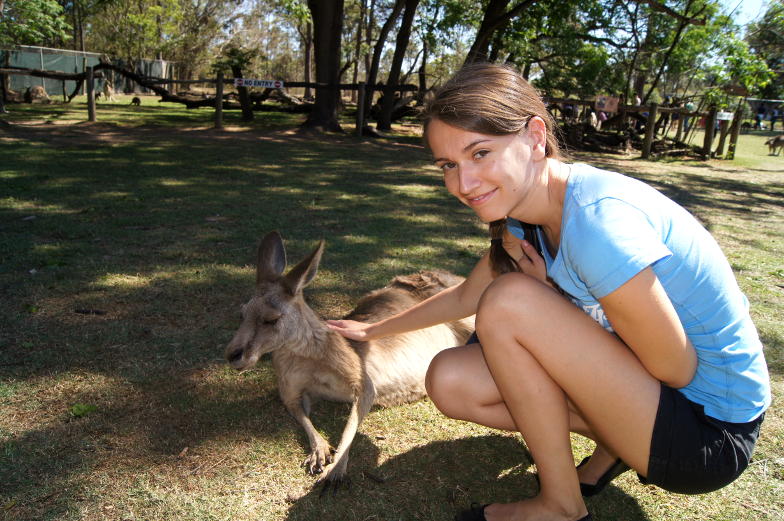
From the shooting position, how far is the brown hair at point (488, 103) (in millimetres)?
1626

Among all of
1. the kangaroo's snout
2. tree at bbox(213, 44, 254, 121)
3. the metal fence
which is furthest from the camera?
the metal fence

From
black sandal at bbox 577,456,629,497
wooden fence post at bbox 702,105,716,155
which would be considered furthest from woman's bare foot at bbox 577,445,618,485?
wooden fence post at bbox 702,105,716,155

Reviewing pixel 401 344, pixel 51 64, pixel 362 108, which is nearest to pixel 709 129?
pixel 362 108

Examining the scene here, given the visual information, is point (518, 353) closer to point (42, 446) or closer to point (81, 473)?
point (81, 473)

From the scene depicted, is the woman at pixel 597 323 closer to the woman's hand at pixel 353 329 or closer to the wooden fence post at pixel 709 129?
the woman's hand at pixel 353 329

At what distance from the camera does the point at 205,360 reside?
9.57 feet

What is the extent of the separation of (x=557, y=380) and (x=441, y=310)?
28.6 inches

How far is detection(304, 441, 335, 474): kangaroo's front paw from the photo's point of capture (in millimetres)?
2217

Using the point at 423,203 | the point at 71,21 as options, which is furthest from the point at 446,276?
the point at 71,21

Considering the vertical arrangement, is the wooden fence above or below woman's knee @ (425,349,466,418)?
above

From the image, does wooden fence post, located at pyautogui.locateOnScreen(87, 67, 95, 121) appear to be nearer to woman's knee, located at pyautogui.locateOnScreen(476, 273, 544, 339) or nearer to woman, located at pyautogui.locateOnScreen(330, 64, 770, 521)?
woman, located at pyautogui.locateOnScreen(330, 64, 770, 521)

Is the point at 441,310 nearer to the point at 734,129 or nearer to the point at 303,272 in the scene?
the point at 303,272

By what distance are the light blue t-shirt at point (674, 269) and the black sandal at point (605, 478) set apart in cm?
41

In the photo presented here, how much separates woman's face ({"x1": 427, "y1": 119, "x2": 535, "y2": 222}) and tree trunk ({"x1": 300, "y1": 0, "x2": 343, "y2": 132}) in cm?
1123
